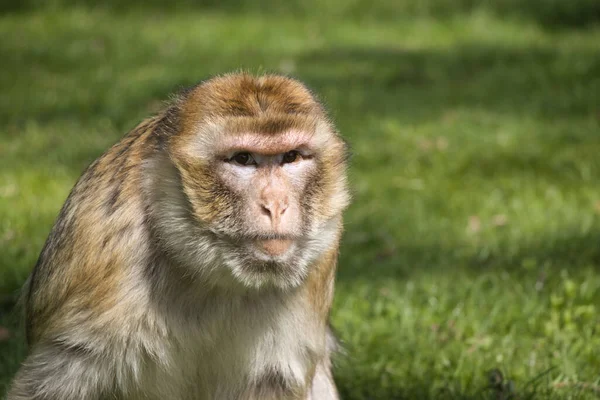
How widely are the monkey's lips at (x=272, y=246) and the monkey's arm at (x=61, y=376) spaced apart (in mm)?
769

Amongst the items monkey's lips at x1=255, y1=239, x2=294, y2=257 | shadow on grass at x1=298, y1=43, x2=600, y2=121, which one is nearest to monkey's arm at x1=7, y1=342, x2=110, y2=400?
monkey's lips at x1=255, y1=239, x2=294, y2=257

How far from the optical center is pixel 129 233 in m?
3.83

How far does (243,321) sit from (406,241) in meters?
2.92

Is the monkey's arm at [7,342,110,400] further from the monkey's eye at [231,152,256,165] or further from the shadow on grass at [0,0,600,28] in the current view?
the shadow on grass at [0,0,600,28]

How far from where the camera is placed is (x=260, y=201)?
3514 millimetres

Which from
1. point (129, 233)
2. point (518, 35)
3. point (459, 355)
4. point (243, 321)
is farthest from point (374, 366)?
point (518, 35)

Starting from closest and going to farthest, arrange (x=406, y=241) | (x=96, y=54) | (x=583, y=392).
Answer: (x=583, y=392) → (x=406, y=241) → (x=96, y=54)

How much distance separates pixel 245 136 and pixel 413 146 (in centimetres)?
507

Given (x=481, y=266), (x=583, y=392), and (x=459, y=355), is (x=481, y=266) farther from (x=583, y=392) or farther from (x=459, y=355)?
(x=583, y=392)

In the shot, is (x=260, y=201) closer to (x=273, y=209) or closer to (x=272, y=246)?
(x=273, y=209)

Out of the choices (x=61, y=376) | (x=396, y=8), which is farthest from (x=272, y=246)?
(x=396, y=8)

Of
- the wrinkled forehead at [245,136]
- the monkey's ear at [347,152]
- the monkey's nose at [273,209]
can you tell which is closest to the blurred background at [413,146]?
the monkey's ear at [347,152]

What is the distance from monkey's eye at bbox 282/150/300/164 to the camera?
369 centimetres

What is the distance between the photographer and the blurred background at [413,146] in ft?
17.3
